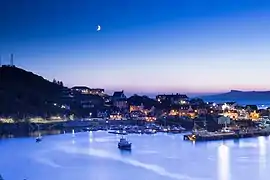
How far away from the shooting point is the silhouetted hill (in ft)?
66.8

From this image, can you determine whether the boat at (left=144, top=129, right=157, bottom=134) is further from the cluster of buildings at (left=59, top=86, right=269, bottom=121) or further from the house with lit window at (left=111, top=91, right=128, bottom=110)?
the house with lit window at (left=111, top=91, right=128, bottom=110)

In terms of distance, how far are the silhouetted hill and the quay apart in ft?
24.4

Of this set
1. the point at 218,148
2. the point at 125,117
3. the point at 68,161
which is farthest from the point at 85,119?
the point at 68,161

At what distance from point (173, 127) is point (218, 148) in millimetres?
6177

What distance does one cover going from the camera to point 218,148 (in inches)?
484

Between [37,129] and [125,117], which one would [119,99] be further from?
[37,129]

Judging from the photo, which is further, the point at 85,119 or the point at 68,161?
the point at 85,119

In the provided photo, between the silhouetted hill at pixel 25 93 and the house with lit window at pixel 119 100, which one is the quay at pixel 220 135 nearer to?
the silhouetted hill at pixel 25 93

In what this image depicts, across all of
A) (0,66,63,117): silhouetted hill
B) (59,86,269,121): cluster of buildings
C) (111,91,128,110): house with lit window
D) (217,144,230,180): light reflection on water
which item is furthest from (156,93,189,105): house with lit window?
(217,144,230,180): light reflection on water

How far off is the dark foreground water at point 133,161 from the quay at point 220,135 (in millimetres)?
848

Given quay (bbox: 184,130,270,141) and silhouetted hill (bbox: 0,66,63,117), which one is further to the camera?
silhouetted hill (bbox: 0,66,63,117)

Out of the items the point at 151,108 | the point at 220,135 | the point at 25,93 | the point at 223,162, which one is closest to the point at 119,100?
the point at 151,108

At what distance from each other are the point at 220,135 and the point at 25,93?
31.7 feet

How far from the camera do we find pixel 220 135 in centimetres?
1562
